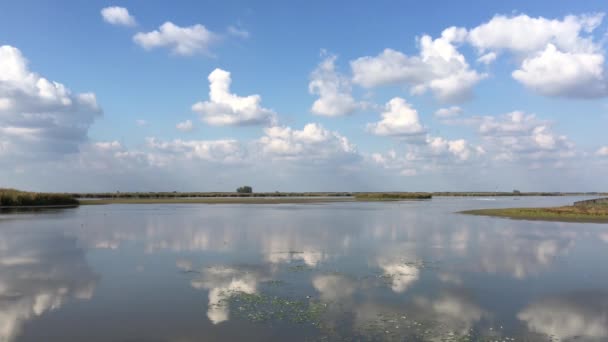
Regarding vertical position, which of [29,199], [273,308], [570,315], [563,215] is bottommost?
[570,315]

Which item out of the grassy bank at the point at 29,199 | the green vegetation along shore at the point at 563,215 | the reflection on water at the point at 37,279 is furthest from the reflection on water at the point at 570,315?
the grassy bank at the point at 29,199

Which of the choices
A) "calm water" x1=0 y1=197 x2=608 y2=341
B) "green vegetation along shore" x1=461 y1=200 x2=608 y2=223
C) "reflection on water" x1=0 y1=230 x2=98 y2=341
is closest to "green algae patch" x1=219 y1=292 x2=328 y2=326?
"calm water" x1=0 y1=197 x2=608 y2=341

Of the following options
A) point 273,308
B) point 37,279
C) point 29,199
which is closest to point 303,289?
point 273,308

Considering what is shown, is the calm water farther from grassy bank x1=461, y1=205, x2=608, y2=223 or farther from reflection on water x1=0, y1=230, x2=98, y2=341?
grassy bank x1=461, y1=205, x2=608, y2=223

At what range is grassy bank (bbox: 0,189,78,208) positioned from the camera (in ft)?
274

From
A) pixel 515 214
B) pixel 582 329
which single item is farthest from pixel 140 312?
pixel 515 214

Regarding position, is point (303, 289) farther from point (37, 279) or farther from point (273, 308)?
point (37, 279)

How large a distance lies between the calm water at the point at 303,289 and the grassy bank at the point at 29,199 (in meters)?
60.1

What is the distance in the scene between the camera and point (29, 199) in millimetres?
87500

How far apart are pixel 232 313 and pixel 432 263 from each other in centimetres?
1285

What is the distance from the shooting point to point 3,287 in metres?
18.0

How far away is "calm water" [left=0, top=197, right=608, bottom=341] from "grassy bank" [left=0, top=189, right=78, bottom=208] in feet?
197

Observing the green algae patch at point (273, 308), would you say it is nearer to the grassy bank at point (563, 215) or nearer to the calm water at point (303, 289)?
the calm water at point (303, 289)

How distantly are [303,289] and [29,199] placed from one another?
292 ft
